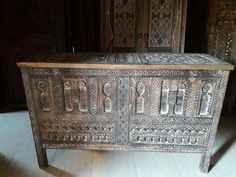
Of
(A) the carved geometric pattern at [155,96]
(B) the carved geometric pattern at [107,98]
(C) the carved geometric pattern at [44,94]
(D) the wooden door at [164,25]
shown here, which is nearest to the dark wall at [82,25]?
(D) the wooden door at [164,25]

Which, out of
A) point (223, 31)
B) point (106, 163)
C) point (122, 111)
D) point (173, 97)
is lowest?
point (106, 163)

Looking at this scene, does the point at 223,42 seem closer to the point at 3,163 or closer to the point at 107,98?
the point at 107,98

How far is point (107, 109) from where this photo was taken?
1.58 metres

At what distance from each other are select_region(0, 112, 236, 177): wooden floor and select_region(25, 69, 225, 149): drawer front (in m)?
0.22

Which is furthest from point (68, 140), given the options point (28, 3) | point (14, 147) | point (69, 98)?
point (28, 3)

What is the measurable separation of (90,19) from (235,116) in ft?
6.83

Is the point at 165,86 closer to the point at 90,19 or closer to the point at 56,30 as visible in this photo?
the point at 56,30

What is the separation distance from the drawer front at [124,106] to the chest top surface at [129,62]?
0.15ft

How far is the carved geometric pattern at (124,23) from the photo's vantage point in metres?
2.43

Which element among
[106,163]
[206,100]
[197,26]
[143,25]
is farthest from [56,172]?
[197,26]

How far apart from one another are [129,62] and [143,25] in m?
1.11

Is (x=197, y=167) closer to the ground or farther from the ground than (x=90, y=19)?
closer to the ground

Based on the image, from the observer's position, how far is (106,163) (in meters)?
1.80

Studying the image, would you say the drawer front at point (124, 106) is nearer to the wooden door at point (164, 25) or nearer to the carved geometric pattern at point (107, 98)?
Result: the carved geometric pattern at point (107, 98)
